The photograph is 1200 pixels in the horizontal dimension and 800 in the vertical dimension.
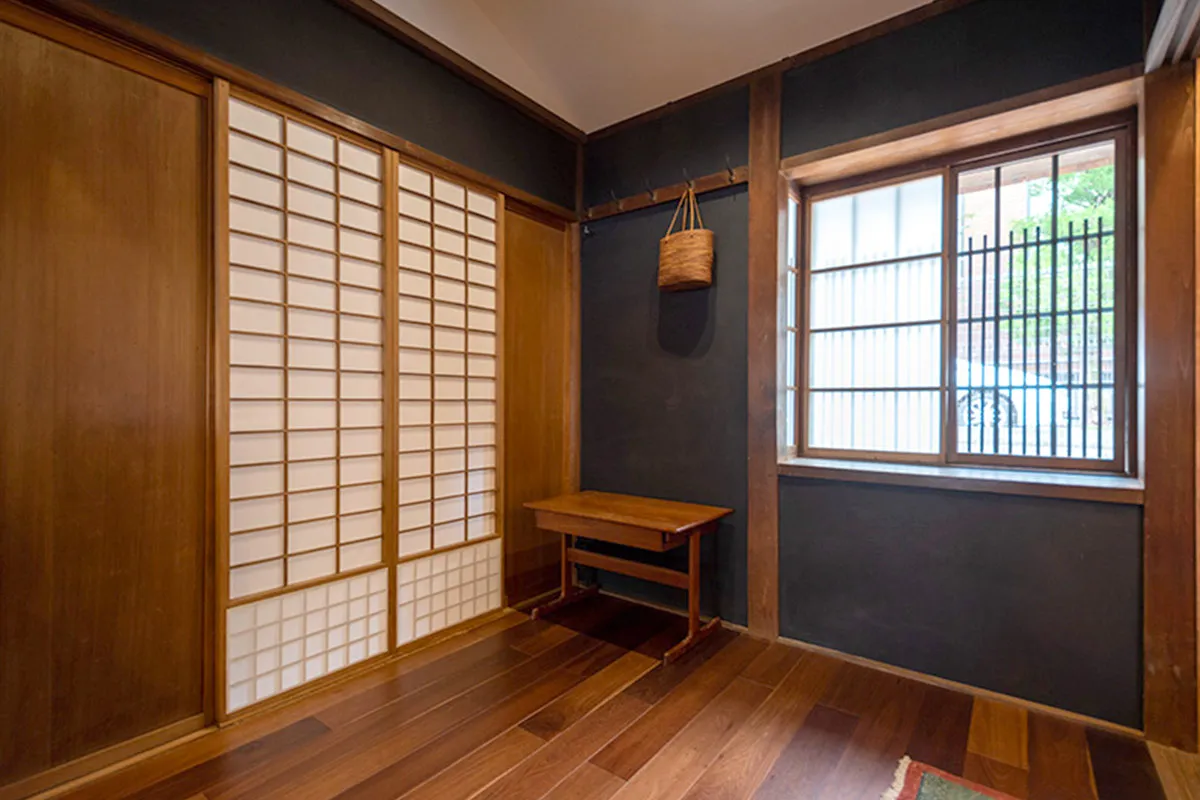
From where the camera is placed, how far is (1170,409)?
6.18 ft

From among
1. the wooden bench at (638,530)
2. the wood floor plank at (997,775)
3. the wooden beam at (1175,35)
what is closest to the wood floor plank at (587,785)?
the wooden bench at (638,530)

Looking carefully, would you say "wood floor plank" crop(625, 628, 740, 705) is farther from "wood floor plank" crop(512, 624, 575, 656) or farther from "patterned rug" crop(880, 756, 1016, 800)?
"patterned rug" crop(880, 756, 1016, 800)

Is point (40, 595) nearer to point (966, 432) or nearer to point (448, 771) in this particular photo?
point (448, 771)

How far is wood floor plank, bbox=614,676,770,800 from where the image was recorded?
1.67 m

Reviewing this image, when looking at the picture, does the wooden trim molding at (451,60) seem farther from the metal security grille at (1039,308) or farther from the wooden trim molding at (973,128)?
the metal security grille at (1039,308)

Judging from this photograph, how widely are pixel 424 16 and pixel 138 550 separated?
2414 mm

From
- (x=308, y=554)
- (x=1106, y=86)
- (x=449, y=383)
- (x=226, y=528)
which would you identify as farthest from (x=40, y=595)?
(x=1106, y=86)

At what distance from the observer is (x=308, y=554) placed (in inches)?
87.4

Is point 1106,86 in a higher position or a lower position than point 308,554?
higher

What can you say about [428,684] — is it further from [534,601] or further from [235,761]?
[534,601]

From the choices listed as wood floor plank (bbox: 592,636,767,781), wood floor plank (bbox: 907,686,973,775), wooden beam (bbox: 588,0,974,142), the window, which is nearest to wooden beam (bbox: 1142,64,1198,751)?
the window

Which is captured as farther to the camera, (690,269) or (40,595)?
(690,269)

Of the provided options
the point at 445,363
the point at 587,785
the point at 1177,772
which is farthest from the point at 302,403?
the point at 1177,772

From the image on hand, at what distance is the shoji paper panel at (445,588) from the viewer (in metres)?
2.57
